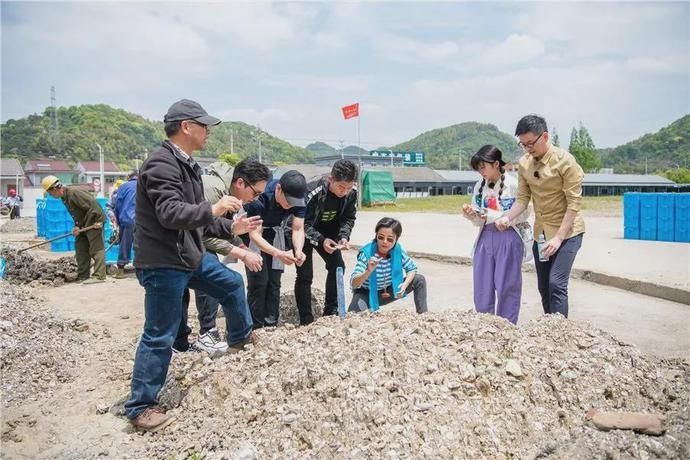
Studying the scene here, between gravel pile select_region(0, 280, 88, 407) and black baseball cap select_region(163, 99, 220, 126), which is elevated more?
black baseball cap select_region(163, 99, 220, 126)

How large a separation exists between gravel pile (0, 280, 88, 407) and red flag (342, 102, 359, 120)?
29.4 m

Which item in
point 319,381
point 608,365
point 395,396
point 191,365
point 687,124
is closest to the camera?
point 395,396

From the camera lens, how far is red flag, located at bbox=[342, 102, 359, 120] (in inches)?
1347

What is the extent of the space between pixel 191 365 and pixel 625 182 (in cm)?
7153

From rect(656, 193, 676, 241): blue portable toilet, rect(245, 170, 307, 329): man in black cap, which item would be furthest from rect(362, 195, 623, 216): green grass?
rect(245, 170, 307, 329): man in black cap

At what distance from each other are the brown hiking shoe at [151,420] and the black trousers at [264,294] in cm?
163

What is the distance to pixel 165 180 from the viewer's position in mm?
3102

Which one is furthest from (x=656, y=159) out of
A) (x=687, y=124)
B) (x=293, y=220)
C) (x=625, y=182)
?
(x=293, y=220)

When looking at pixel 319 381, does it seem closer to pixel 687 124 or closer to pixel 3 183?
pixel 3 183

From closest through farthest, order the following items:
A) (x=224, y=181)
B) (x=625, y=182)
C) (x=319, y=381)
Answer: (x=319, y=381)
(x=224, y=181)
(x=625, y=182)

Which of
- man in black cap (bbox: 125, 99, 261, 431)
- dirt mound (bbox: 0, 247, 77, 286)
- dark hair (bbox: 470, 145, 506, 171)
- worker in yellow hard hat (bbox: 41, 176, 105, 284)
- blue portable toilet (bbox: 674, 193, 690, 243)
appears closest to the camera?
man in black cap (bbox: 125, 99, 261, 431)

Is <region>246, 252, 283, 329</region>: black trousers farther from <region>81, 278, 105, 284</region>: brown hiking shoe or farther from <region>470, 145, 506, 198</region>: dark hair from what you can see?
<region>81, 278, 105, 284</region>: brown hiking shoe

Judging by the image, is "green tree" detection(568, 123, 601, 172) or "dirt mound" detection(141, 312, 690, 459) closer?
"dirt mound" detection(141, 312, 690, 459)

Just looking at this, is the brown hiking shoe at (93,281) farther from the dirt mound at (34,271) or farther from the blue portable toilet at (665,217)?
the blue portable toilet at (665,217)
